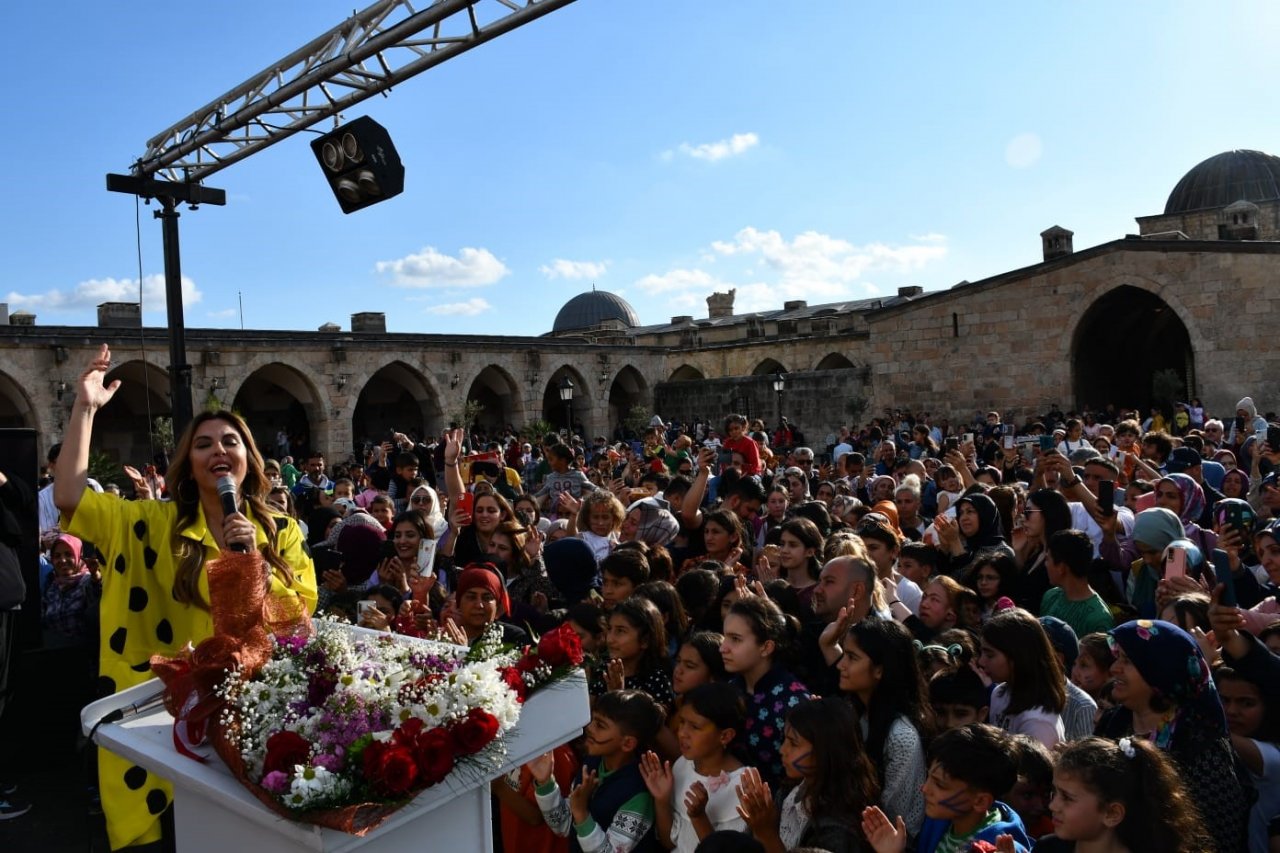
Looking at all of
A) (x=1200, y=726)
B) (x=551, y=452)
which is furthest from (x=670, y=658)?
(x=551, y=452)

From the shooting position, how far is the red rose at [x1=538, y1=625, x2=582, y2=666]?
200 cm

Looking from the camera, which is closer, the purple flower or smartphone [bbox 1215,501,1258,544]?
the purple flower

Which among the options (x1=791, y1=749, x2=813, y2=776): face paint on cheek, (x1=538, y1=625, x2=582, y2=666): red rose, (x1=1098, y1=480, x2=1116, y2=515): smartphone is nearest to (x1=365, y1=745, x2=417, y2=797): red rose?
(x1=538, y1=625, x2=582, y2=666): red rose

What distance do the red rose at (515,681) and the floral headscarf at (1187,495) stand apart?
5.63 m

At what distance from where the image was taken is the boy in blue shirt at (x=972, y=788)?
2.69m

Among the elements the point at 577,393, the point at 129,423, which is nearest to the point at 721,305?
the point at 577,393

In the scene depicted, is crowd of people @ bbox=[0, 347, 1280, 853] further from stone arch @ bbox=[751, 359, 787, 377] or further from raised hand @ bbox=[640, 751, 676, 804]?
stone arch @ bbox=[751, 359, 787, 377]

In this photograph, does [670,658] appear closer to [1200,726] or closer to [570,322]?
[1200,726]

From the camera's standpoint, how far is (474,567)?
14.2 feet

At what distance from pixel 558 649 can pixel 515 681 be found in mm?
151

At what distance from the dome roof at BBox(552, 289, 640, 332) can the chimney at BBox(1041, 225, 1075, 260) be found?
2598 centimetres

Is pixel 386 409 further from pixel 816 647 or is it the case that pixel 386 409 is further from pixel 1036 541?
pixel 816 647

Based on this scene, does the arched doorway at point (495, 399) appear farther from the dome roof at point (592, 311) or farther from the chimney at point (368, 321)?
the dome roof at point (592, 311)

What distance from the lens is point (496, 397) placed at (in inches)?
1280
